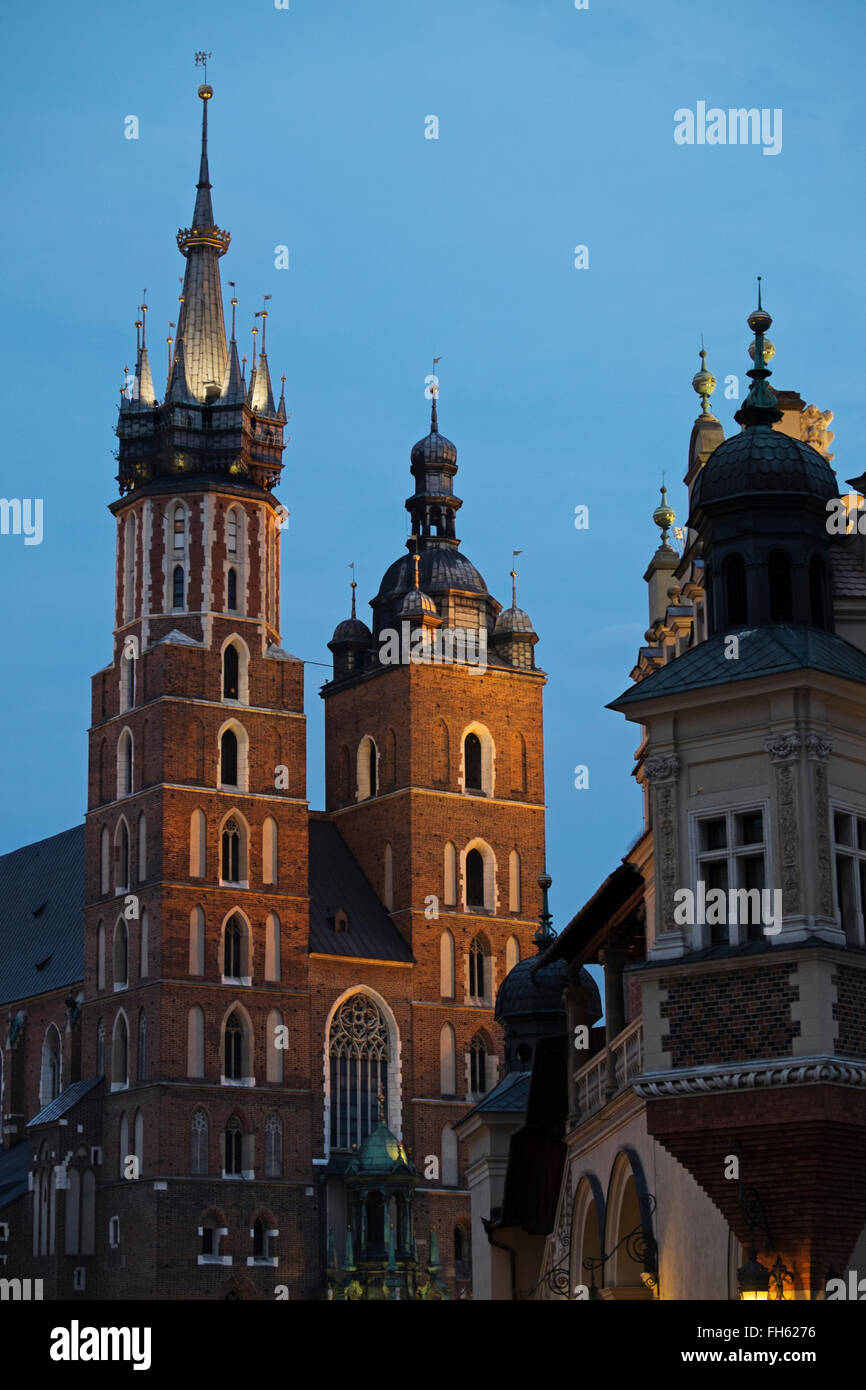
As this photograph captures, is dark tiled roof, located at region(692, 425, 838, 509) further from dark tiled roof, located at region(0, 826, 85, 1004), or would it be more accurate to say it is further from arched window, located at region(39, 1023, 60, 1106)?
arched window, located at region(39, 1023, 60, 1106)

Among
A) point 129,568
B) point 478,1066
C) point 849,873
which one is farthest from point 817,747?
point 129,568

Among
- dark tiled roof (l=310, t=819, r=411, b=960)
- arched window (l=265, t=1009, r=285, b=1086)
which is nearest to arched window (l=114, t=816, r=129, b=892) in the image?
arched window (l=265, t=1009, r=285, b=1086)

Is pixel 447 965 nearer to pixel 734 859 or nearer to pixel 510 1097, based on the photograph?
pixel 510 1097

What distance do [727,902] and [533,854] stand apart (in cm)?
6488

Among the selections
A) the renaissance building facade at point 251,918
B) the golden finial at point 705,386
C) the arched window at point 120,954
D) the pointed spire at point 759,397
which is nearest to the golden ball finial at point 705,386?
the golden finial at point 705,386

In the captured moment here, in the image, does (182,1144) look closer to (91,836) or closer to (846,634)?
(91,836)

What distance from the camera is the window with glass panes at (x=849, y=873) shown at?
85.9ft

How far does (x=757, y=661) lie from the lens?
2680cm

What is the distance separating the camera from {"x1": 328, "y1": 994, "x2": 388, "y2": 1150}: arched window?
275ft

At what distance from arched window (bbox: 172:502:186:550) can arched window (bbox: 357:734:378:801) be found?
1198cm

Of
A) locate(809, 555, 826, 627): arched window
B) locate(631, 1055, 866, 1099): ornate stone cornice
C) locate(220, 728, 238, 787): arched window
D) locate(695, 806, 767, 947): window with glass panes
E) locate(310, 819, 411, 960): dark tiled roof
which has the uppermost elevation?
locate(220, 728, 238, 787): arched window

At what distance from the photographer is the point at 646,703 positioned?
89.8ft

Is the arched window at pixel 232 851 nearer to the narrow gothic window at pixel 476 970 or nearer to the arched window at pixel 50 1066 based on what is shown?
the narrow gothic window at pixel 476 970
